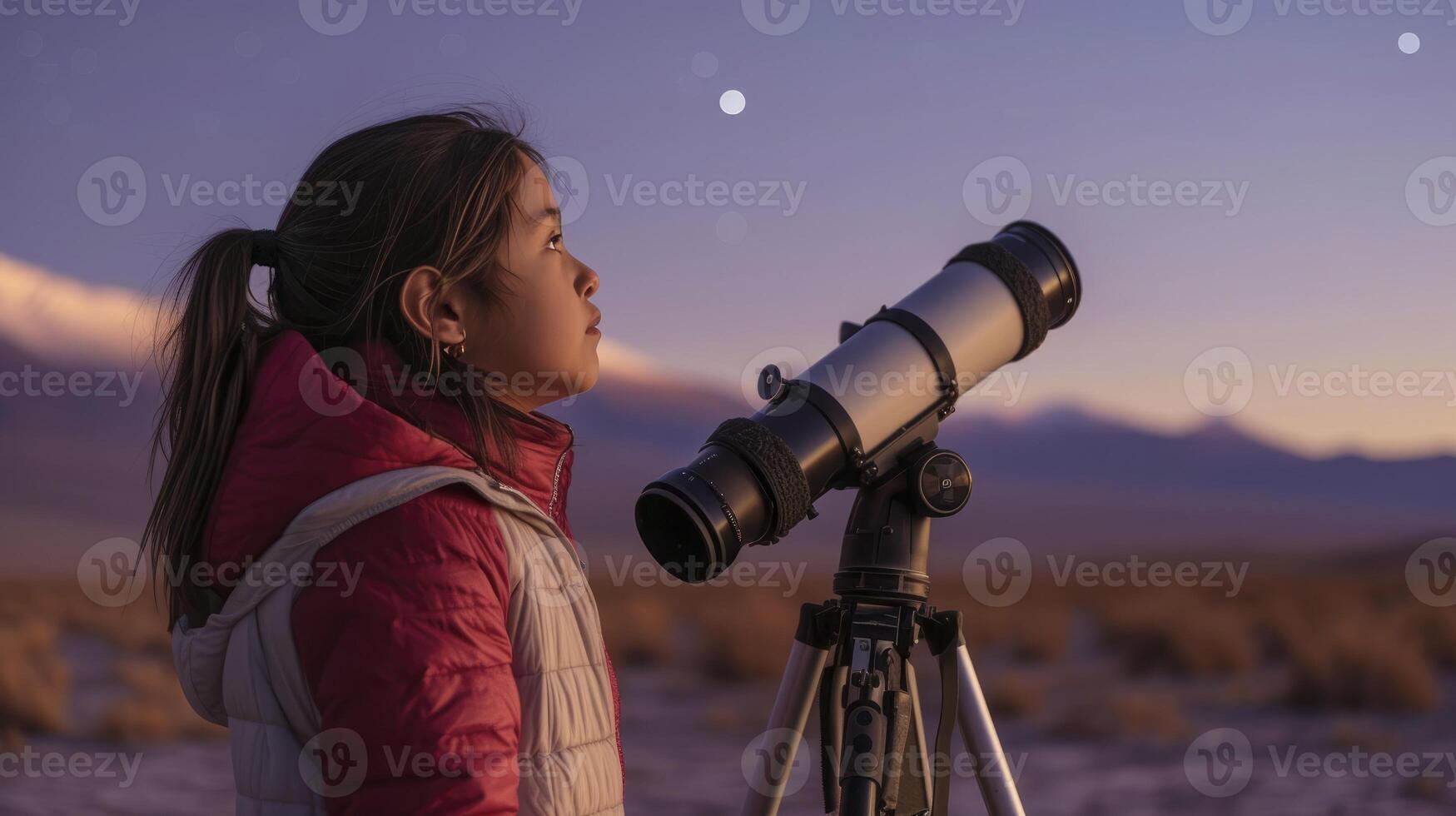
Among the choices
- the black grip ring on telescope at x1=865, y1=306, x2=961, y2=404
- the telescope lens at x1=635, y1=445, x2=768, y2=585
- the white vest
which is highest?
the black grip ring on telescope at x1=865, y1=306, x2=961, y2=404

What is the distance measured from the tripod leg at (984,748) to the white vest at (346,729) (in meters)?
0.74

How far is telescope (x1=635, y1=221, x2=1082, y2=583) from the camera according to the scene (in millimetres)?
1856

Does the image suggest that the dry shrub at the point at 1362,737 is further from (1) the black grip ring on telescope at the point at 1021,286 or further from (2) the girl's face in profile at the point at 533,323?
(2) the girl's face in profile at the point at 533,323

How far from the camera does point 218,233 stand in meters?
1.41

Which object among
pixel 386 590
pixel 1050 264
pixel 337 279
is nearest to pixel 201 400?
pixel 337 279

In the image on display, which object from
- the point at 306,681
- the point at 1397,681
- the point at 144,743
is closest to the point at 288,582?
the point at 306,681

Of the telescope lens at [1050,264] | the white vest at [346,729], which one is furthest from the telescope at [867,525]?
the white vest at [346,729]

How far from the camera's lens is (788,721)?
1893 millimetres

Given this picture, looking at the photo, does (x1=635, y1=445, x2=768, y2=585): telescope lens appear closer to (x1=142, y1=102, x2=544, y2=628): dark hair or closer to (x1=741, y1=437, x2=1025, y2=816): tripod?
(x1=741, y1=437, x2=1025, y2=816): tripod

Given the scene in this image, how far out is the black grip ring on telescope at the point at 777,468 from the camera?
1872 mm

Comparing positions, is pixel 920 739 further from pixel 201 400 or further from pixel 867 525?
pixel 201 400

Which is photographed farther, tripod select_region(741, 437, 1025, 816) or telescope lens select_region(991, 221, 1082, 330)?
telescope lens select_region(991, 221, 1082, 330)

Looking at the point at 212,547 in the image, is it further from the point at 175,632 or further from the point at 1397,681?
the point at 1397,681

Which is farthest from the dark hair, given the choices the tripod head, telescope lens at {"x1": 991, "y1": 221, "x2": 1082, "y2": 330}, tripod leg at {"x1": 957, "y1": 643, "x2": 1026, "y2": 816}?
telescope lens at {"x1": 991, "y1": 221, "x2": 1082, "y2": 330}
